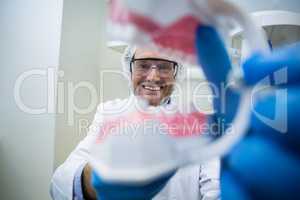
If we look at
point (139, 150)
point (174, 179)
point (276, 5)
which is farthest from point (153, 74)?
point (139, 150)

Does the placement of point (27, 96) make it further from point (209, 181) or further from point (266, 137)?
point (266, 137)

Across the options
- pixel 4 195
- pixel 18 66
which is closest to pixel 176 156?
pixel 18 66

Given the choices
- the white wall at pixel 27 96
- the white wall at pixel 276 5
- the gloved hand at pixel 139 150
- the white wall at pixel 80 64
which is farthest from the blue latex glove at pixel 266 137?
the white wall at pixel 27 96

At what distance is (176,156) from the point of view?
0.72 ft

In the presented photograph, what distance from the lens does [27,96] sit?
4.67 ft

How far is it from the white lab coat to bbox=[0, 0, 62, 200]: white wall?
2.24ft

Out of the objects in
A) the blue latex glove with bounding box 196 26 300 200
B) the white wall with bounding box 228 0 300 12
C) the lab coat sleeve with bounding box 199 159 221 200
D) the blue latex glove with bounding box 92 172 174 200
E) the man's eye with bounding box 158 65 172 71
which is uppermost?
the white wall with bounding box 228 0 300 12

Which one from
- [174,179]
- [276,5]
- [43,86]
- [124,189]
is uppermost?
[276,5]

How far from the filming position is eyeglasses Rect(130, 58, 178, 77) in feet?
2.40

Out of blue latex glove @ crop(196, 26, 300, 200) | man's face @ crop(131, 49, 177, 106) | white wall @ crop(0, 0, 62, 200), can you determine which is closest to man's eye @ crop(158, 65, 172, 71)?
man's face @ crop(131, 49, 177, 106)

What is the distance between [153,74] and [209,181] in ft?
1.10

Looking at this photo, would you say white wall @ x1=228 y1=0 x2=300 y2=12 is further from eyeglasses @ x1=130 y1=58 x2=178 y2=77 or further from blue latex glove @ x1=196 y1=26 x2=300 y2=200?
blue latex glove @ x1=196 y1=26 x2=300 y2=200

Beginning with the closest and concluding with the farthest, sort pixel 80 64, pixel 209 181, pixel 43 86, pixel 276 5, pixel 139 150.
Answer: pixel 139 150
pixel 209 181
pixel 276 5
pixel 43 86
pixel 80 64

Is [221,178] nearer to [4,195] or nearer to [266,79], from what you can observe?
[266,79]
